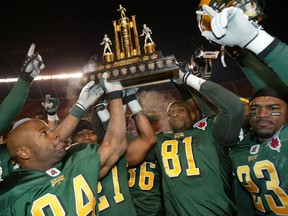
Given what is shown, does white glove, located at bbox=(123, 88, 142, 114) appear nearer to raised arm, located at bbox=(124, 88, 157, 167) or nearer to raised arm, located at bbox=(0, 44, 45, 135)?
raised arm, located at bbox=(124, 88, 157, 167)

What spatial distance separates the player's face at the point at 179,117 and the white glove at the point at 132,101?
441 millimetres

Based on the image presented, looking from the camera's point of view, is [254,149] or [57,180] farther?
[254,149]

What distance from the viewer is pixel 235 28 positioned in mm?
1518

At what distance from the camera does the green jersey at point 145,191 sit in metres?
2.73

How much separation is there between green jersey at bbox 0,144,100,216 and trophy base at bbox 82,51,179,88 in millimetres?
677

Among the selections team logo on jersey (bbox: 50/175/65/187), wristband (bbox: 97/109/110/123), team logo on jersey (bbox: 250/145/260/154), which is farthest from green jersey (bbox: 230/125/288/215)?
team logo on jersey (bbox: 50/175/65/187)

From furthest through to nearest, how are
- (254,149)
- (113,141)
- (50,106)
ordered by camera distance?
(50,106)
(254,149)
(113,141)

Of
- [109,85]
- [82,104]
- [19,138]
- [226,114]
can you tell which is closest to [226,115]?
[226,114]

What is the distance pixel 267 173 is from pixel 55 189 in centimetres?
149

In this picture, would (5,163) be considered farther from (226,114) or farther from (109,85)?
(226,114)

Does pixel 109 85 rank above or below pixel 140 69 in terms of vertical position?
below

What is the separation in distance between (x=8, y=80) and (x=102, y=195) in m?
11.3

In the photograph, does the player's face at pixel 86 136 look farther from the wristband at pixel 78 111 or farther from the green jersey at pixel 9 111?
the green jersey at pixel 9 111

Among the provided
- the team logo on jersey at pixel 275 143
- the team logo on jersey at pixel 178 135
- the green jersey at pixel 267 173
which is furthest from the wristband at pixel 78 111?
the team logo on jersey at pixel 275 143
